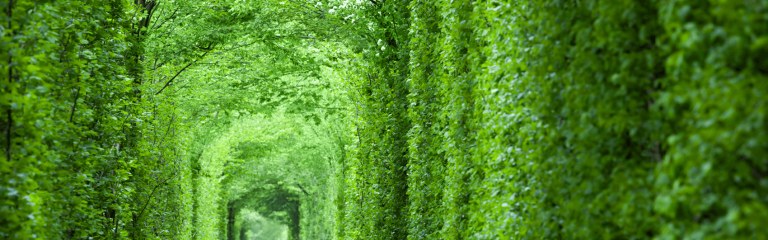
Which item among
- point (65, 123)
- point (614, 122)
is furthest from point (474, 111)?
point (65, 123)

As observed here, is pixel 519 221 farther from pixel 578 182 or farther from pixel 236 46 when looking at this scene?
pixel 236 46

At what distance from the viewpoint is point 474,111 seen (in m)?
5.93

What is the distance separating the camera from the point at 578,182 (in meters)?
3.49

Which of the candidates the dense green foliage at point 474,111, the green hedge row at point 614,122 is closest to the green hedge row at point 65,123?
the dense green foliage at point 474,111

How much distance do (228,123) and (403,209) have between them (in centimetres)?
1633

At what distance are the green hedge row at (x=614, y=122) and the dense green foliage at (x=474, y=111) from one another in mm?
11

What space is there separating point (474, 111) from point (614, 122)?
9.90 ft

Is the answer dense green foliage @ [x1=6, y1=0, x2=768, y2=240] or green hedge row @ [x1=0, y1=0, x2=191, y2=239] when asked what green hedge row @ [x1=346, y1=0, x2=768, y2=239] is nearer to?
dense green foliage @ [x1=6, y1=0, x2=768, y2=240]

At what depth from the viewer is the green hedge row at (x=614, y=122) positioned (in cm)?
216

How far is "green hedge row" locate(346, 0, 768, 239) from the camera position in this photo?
85.0 inches

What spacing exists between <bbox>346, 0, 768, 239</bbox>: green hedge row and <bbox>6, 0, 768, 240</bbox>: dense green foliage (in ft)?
0.04

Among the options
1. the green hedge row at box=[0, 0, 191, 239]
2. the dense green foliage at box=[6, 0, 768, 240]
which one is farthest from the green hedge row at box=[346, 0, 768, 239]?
the green hedge row at box=[0, 0, 191, 239]

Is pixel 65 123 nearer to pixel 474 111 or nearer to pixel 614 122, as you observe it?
pixel 474 111

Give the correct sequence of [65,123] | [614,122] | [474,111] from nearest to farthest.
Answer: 1. [614,122]
2. [65,123]
3. [474,111]
